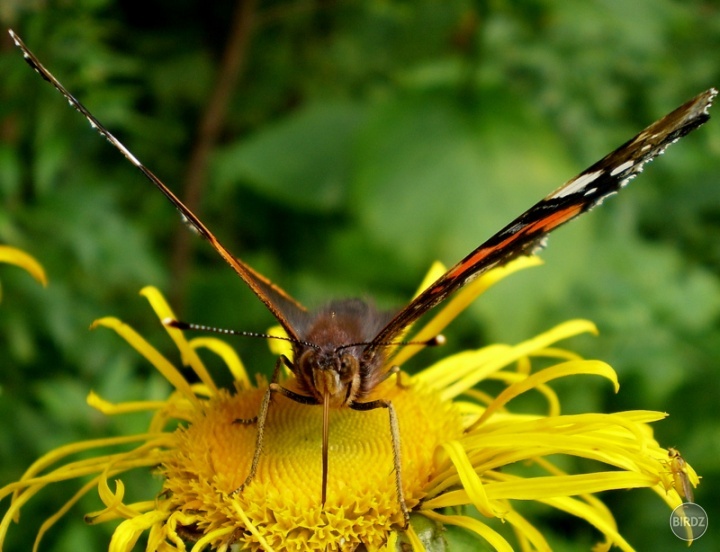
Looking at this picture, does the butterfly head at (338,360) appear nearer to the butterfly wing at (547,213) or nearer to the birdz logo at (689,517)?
the butterfly wing at (547,213)

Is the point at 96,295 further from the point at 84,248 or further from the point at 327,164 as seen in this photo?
the point at 327,164

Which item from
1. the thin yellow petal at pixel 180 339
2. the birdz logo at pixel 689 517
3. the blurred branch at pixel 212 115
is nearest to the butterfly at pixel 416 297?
the thin yellow petal at pixel 180 339

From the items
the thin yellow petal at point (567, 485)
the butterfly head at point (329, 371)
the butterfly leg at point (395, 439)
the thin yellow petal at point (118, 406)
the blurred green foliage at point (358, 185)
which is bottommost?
the thin yellow petal at point (567, 485)

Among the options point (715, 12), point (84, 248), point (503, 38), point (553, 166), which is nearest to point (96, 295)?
point (84, 248)

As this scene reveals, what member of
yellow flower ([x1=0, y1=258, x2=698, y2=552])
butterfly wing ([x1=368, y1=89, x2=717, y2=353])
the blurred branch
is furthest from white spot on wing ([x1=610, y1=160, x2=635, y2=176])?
the blurred branch

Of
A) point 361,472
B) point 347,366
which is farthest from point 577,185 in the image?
point 361,472

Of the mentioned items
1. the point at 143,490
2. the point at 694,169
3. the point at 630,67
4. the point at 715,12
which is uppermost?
the point at 715,12

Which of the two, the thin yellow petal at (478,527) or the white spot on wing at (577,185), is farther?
the white spot on wing at (577,185)
